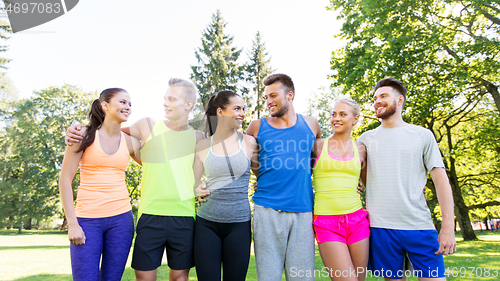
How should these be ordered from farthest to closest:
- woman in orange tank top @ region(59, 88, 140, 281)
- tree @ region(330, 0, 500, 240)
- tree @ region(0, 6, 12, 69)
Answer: tree @ region(0, 6, 12, 69)
tree @ region(330, 0, 500, 240)
woman in orange tank top @ region(59, 88, 140, 281)

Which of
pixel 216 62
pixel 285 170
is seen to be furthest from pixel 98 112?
pixel 216 62

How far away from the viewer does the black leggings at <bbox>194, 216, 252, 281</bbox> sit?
2959 millimetres

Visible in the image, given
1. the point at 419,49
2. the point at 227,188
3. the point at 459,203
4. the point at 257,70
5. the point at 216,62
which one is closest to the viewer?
the point at 227,188

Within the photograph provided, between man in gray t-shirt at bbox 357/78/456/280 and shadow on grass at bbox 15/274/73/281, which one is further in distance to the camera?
shadow on grass at bbox 15/274/73/281

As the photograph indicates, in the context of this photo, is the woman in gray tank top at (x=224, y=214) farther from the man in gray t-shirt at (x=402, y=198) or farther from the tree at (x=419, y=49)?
the tree at (x=419, y=49)

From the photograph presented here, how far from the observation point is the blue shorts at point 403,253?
3.07 meters

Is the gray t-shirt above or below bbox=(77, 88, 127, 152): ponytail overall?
below

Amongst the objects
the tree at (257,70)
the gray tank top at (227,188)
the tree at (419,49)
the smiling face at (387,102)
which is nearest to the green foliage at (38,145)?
the tree at (257,70)

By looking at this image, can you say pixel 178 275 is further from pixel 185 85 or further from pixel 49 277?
pixel 49 277

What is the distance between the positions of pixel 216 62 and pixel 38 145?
19176 millimetres

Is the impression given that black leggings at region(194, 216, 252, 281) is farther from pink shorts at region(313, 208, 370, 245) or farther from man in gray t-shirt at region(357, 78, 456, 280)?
man in gray t-shirt at region(357, 78, 456, 280)

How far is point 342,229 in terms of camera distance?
3.12 m

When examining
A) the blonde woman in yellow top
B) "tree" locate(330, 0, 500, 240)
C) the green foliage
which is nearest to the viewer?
the blonde woman in yellow top

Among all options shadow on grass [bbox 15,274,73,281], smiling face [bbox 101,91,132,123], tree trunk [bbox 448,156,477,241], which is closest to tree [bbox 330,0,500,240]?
tree trunk [bbox 448,156,477,241]
